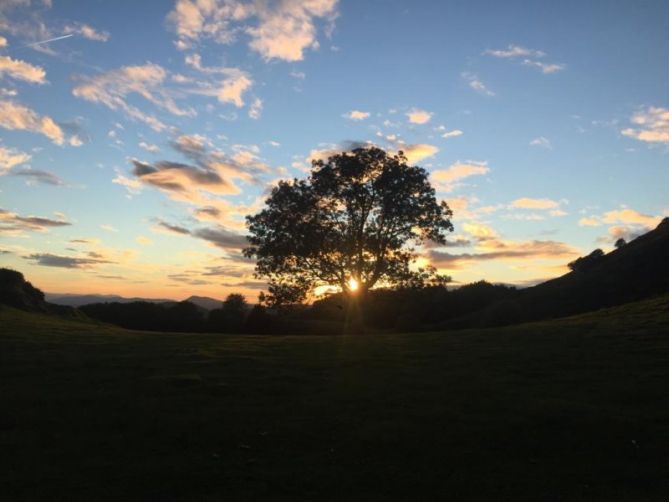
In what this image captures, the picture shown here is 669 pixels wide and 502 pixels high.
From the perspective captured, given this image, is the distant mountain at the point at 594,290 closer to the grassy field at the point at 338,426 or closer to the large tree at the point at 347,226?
the large tree at the point at 347,226

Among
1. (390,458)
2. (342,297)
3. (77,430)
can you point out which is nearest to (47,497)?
(77,430)

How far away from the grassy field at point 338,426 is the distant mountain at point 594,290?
4823cm

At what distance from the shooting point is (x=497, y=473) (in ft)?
41.9

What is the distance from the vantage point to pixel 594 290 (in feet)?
259

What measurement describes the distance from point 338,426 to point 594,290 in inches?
2886

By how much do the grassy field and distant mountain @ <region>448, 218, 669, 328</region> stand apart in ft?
158

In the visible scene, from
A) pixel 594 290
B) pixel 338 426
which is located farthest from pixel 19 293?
pixel 594 290

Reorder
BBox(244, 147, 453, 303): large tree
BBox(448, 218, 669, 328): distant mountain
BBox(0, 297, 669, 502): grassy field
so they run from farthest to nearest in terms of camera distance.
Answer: BBox(448, 218, 669, 328): distant mountain, BBox(244, 147, 453, 303): large tree, BBox(0, 297, 669, 502): grassy field

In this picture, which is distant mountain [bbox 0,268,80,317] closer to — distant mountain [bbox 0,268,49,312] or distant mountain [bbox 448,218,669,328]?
distant mountain [bbox 0,268,49,312]

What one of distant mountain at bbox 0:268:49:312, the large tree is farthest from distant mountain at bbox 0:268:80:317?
the large tree

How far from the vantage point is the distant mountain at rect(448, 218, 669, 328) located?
7444cm

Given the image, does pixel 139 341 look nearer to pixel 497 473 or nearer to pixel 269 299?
pixel 269 299

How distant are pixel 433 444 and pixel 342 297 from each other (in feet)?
148

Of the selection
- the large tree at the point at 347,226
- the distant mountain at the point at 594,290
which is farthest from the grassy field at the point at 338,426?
the distant mountain at the point at 594,290
